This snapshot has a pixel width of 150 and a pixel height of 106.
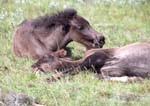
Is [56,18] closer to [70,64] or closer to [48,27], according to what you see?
[48,27]

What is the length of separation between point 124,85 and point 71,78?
0.72 m

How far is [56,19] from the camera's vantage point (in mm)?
8672

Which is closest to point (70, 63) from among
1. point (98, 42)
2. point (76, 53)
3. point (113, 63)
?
point (113, 63)

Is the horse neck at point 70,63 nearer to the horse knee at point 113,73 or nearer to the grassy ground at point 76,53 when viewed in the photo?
the grassy ground at point 76,53

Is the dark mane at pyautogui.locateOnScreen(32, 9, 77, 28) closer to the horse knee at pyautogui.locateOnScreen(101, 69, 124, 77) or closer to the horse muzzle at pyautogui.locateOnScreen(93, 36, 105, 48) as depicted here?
the horse muzzle at pyautogui.locateOnScreen(93, 36, 105, 48)

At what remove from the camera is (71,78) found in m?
7.33

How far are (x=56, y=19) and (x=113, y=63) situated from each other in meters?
1.54

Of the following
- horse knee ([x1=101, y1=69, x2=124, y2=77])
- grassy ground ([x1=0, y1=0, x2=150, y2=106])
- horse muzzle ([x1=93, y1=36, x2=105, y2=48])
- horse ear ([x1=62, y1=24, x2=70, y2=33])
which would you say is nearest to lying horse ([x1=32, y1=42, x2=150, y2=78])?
horse knee ([x1=101, y1=69, x2=124, y2=77])

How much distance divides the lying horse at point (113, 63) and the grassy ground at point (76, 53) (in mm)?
172

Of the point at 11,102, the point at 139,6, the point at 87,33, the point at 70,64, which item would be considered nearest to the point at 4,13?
the point at 139,6

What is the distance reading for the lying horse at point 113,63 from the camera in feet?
24.4

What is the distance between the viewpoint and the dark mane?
8.56m

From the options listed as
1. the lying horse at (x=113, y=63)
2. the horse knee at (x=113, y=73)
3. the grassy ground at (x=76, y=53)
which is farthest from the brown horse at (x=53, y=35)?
the horse knee at (x=113, y=73)

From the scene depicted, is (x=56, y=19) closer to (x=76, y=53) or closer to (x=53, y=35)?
(x=53, y=35)
